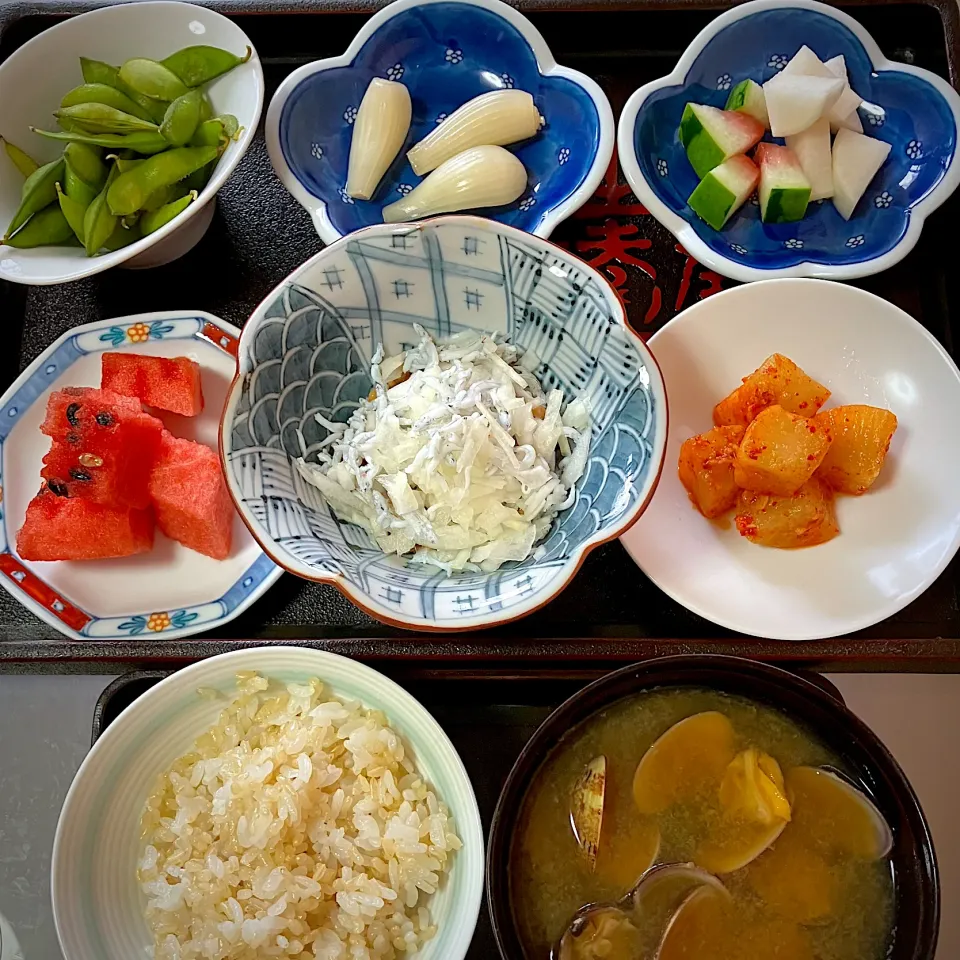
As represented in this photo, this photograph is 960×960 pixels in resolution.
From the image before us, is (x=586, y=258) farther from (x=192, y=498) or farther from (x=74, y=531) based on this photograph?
(x=74, y=531)

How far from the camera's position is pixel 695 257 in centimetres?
160

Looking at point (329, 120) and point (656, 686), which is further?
point (329, 120)

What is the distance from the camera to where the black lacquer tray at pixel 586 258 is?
1428mm

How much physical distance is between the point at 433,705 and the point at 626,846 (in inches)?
16.6

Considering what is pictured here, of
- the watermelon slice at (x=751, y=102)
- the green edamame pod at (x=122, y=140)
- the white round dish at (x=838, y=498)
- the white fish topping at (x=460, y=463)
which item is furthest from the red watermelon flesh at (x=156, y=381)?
the watermelon slice at (x=751, y=102)

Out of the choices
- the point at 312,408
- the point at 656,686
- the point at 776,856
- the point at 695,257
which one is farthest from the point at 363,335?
the point at 776,856

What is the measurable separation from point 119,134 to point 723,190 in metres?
1.12

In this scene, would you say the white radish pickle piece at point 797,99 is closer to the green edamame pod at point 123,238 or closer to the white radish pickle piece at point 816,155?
the white radish pickle piece at point 816,155

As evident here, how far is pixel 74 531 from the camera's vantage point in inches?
57.6

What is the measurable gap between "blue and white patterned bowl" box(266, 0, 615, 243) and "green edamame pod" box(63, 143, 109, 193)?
313mm

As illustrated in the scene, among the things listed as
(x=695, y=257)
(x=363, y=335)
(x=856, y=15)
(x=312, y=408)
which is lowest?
(x=312, y=408)

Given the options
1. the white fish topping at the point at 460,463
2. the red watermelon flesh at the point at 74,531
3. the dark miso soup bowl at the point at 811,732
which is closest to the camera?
the dark miso soup bowl at the point at 811,732

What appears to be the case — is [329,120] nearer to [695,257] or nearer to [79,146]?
[79,146]

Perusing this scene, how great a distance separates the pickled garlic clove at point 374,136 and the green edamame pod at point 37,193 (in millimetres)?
531
